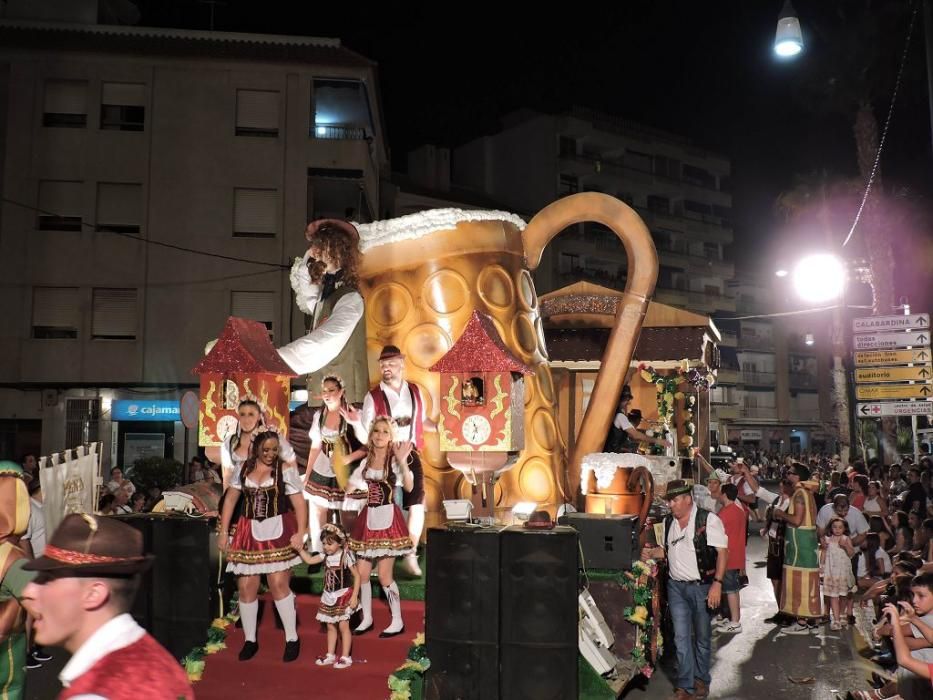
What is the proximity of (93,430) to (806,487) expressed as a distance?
20.1 metres

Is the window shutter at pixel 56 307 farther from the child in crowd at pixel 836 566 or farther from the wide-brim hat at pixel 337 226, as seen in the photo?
the child in crowd at pixel 836 566

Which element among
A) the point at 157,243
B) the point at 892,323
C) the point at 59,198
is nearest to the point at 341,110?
the point at 157,243

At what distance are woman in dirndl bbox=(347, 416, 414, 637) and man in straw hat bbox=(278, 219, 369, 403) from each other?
1261 mm

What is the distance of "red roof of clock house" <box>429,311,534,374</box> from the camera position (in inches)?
290

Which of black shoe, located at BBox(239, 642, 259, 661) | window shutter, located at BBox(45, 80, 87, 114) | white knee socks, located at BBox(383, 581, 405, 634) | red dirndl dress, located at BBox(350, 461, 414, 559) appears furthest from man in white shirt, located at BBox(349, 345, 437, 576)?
window shutter, located at BBox(45, 80, 87, 114)

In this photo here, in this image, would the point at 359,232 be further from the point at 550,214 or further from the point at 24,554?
the point at 24,554

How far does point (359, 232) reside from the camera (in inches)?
369

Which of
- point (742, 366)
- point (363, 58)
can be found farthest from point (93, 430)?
point (742, 366)

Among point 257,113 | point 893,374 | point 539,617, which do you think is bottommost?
point 539,617

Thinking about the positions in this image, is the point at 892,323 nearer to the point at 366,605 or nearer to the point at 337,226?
the point at 337,226

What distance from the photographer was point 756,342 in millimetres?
58344

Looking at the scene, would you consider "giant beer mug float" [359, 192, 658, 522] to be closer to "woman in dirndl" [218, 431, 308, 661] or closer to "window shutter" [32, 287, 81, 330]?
"woman in dirndl" [218, 431, 308, 661]

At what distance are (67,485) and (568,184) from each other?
36.4m

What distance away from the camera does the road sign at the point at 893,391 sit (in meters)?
15.4
